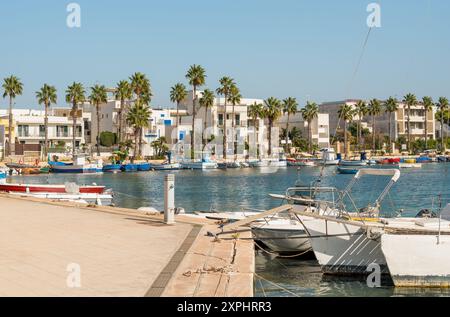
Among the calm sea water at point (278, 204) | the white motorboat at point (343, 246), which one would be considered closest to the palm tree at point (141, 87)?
the calm sea water at point (278, 204)

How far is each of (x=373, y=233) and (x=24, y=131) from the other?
117 meters

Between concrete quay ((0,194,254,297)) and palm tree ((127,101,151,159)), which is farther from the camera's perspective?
palm tree ((127,101,151,159))

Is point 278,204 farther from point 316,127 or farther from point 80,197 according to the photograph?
point 316,127

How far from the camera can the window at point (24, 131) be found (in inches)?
4906

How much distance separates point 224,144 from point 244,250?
119 m

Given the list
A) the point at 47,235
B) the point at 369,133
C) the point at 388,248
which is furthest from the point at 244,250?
the point at 369,133

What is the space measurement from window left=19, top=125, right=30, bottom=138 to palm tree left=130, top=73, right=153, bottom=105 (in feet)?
76.2

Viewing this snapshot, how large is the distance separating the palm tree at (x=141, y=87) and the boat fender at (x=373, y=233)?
343 feet

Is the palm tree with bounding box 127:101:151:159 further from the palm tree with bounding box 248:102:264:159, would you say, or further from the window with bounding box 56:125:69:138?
the palm tree with bounding box 248:102:264:159

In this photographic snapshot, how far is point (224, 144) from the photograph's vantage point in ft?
444

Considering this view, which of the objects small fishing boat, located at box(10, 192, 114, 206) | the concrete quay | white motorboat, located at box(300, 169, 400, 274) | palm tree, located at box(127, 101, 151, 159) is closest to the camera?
the concrete quay

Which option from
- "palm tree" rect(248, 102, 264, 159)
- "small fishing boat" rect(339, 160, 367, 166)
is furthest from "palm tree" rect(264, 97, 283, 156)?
"small fishing boat" rect(339, 160, 367, 166)

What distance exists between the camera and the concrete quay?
11.7 metres

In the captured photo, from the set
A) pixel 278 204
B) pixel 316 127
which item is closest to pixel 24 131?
pixel 316 127
